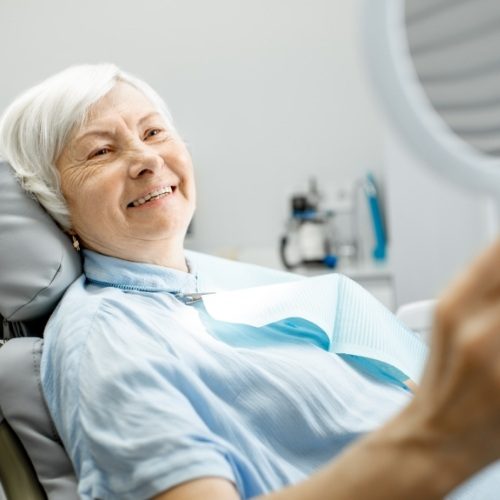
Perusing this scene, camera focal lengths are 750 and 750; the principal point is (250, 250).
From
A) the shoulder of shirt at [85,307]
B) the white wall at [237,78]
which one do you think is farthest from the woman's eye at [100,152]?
the white wall at [237,78]

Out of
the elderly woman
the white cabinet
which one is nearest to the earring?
the elderly woman

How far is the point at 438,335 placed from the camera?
0.44 metres

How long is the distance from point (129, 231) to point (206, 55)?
249 centimetres

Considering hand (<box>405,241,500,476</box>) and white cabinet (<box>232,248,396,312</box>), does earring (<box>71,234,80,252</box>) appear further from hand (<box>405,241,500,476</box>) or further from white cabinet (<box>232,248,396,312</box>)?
white cabinet (<box>232,248,396,312</box>)

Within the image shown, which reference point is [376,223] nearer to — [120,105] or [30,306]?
[120,105]

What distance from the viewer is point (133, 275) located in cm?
115

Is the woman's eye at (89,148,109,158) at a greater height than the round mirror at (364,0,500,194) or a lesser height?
lesser

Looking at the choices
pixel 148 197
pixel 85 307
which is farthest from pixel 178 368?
pixel 148 197

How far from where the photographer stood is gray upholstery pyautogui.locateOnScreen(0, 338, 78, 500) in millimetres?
982

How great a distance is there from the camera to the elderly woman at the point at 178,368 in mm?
473

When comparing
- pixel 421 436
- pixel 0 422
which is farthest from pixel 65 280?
pixel 421 436

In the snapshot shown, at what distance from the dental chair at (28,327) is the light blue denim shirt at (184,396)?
4 centimetres

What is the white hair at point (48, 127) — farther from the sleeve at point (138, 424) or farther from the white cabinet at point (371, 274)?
the white cabinet at point (371, 274)

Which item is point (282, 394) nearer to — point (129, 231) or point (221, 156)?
point (129, 231)
